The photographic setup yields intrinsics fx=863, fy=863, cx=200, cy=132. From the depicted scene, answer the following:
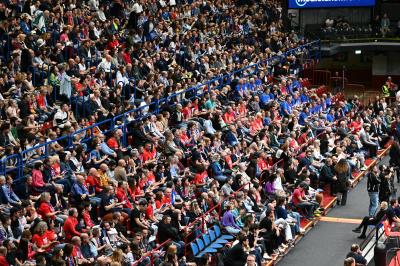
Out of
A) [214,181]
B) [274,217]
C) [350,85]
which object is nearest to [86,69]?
[214,181]

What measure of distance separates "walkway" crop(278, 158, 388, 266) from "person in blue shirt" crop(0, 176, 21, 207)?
6.12 metres

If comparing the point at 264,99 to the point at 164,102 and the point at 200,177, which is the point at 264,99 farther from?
the point at 200,177

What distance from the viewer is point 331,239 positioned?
21.2 m

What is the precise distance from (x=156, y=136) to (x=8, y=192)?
6.07 meters

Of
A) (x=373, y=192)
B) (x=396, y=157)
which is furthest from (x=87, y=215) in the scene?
(x=396, y=157)

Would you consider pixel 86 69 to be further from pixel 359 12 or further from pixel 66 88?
pixel 359 12

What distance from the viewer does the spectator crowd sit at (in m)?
17.4

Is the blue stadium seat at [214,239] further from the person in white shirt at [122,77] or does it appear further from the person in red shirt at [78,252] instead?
the person in white shirt at [122,77]

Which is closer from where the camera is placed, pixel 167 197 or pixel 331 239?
pixel 167 197

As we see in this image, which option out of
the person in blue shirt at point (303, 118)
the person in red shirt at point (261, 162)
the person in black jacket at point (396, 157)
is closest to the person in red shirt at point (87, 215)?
the person in red shirt at point (261, 162)

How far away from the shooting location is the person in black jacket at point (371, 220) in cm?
2031

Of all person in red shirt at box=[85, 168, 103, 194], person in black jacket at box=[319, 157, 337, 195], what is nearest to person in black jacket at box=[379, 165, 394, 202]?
person in black jacket at box=[319, 157, 337, 195]

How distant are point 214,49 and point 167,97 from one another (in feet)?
19.9

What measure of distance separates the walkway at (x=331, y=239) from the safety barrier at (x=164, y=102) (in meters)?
5.43
